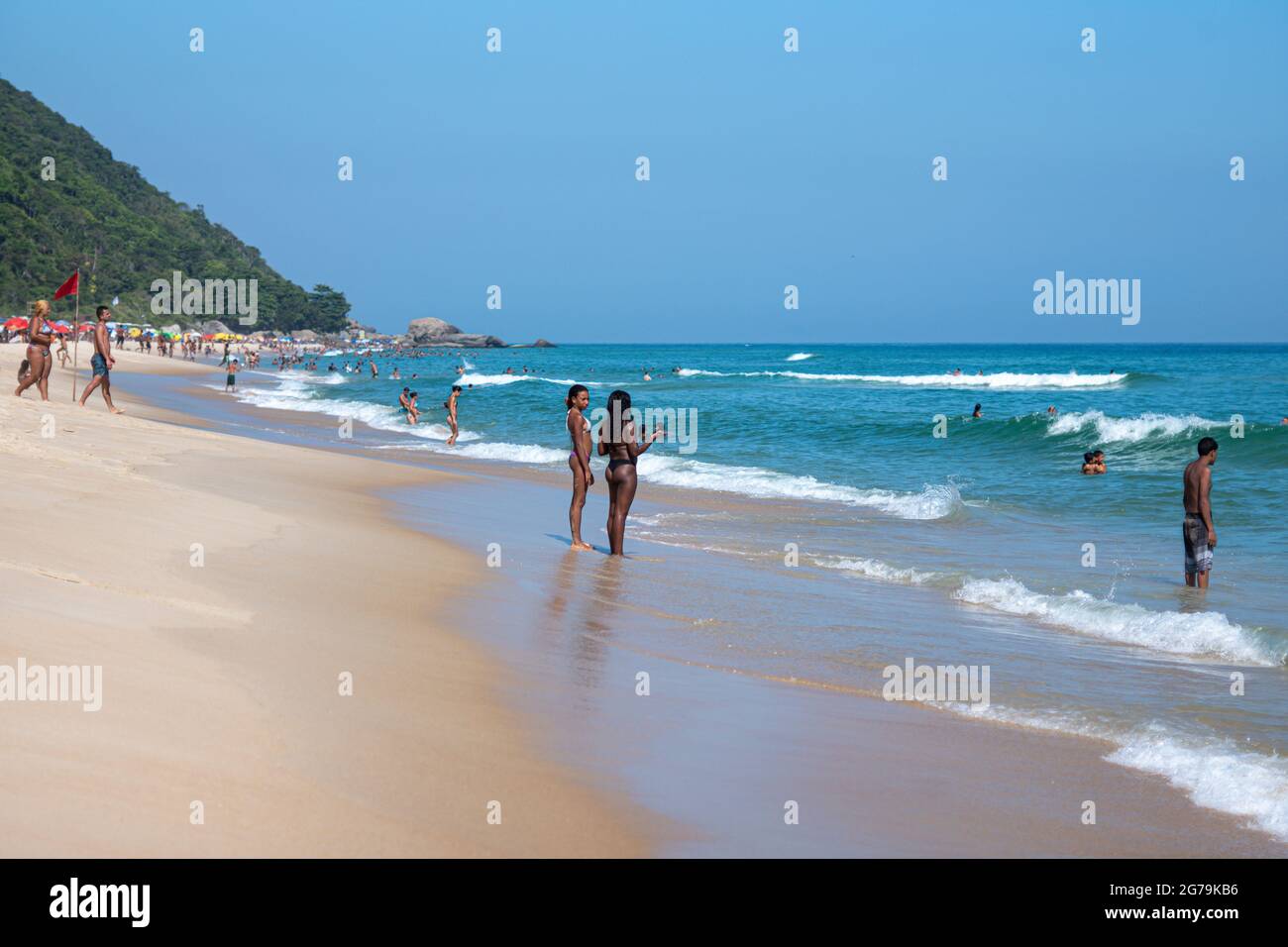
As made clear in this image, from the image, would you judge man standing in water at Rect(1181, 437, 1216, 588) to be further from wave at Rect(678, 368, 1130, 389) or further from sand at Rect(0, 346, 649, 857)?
wave at Rect(678, 368, 1130, 389)

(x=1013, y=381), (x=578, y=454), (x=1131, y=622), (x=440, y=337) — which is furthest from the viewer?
(x=440, y=337)

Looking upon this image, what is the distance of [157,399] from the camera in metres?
34.7

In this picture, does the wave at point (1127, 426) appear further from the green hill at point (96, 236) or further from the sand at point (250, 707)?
the green hill at point (96, 236)

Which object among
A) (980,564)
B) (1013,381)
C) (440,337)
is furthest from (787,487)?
(440,337)

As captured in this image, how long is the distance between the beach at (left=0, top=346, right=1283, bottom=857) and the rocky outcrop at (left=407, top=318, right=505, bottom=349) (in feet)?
493

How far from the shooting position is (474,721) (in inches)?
220

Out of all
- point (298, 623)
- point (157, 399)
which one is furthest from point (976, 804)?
point (157, 399)

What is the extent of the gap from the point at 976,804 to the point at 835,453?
21.3 m

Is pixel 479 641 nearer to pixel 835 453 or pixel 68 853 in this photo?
pixel 68 853

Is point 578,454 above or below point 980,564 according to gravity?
above

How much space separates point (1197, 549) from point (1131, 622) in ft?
9.05

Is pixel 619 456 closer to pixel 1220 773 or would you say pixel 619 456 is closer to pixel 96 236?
pixel 1220 773

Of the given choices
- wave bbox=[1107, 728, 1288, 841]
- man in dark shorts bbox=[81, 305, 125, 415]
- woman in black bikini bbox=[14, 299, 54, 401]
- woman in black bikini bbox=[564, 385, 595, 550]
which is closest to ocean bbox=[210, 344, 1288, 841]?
wave bbox=[1107, 728, 1288, 841]

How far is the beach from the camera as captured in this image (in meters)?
4.20
